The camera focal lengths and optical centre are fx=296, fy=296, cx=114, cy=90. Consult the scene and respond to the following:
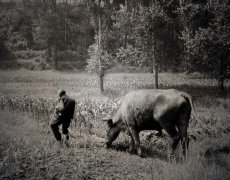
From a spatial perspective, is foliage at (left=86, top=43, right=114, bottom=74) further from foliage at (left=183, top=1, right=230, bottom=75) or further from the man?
the man

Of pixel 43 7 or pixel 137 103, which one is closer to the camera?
pixel 137 103

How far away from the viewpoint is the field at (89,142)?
6.01m

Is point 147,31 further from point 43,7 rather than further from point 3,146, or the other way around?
point 3,146

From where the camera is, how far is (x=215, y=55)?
46.1 feet

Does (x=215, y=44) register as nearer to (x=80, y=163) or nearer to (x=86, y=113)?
(x=86, y=113)

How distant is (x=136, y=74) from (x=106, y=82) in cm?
259

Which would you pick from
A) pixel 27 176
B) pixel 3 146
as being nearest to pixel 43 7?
pixel 3 146

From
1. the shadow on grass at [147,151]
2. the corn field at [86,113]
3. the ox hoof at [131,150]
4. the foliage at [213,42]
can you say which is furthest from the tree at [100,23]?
the ox hoof at [131,150]

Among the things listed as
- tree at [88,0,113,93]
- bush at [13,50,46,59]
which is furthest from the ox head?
tree at [88,0,113,93]

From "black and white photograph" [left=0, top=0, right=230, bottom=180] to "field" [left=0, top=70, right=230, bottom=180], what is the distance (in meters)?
0.03

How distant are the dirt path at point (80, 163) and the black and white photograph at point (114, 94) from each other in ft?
0.08

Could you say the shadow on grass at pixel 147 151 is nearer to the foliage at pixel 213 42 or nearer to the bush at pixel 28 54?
the foliage at pixel 213 42

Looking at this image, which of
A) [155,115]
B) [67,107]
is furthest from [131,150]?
[67,107]

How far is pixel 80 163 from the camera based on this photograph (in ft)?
21.2
